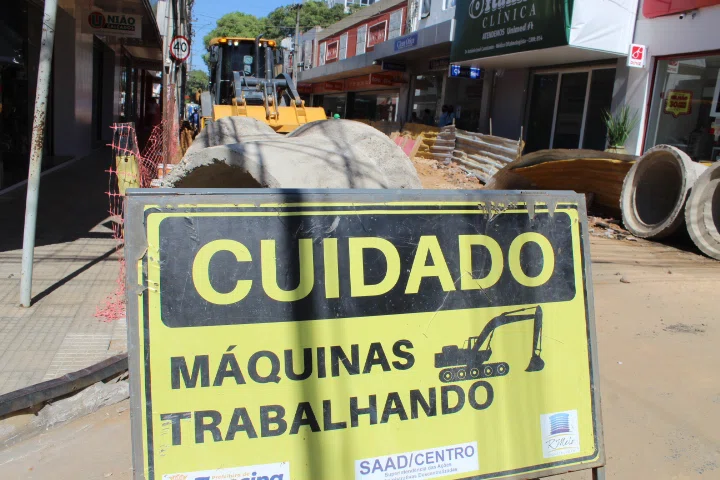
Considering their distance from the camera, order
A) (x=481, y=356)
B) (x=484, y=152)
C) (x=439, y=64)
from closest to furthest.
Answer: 1. (x=481, y=356)
2. (x=484, y=152)
3. (x=439, y=64)

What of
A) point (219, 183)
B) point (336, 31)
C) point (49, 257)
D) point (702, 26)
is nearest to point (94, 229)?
point (49, 257)

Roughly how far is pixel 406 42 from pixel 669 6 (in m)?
11.0

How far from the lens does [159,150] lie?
11.7 meters

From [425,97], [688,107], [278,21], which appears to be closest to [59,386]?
→ [688,107]

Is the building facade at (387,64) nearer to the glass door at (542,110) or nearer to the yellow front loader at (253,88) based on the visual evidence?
the glass door at (542,110)

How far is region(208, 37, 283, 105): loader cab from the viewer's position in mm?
13969

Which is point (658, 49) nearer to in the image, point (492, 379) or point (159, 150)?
point (159, 150)

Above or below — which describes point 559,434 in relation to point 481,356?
below

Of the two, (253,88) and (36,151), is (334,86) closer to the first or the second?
(253,88)

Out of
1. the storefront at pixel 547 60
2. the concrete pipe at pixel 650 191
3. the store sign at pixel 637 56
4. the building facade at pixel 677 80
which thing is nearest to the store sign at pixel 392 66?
the storefront at pixel 547 60

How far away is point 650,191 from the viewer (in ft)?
32.4

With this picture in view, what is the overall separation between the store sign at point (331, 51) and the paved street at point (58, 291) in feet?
→ 103

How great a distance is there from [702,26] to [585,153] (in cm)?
358

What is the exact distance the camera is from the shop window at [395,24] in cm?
2805
